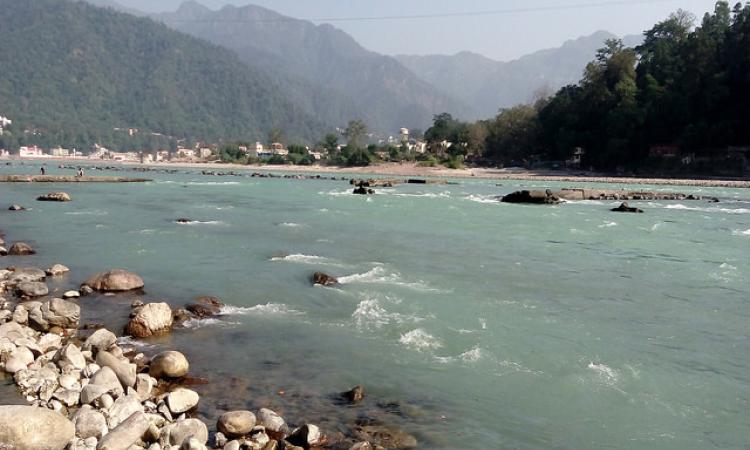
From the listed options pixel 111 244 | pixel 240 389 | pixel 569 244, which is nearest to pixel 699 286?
pixel 569 244

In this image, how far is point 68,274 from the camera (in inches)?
674

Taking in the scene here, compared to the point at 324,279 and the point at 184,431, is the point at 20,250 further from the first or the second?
the point at 184,431

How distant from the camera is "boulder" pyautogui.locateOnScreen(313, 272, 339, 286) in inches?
652

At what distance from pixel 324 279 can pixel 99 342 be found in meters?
7.19

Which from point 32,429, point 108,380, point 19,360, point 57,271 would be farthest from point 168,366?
point 57,271

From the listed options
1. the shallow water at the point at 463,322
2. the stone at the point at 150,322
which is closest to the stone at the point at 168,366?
the shallow water at the point at 463,322

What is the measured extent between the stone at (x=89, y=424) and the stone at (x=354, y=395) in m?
3.40

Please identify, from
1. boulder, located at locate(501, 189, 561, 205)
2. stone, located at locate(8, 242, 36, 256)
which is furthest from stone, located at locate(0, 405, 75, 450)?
boulder, located at locate(501, 189, 561, 205)

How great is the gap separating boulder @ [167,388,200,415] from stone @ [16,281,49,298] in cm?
795

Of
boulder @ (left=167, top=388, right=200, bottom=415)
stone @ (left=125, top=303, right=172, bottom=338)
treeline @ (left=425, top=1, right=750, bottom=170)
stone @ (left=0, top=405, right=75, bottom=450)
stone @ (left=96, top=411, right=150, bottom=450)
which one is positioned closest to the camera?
stone @ (left=0, top=405, right=75, bottom=450)

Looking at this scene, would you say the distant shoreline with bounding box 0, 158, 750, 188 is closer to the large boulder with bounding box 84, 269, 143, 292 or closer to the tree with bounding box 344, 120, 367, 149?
the tree with bounding box 344, 120, 367, 149

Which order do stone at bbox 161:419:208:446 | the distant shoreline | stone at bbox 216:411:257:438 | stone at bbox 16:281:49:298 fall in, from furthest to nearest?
the distant shoreline → stone at bbox 16:281:49:298 → stone at bbox 216:411:257:438 → stone at bbox 161:419:208:446

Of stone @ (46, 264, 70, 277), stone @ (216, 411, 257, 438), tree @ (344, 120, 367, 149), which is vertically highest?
tree @ (344, 120, 367, 149)

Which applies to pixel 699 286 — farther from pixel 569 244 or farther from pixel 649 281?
pixel 569 244
